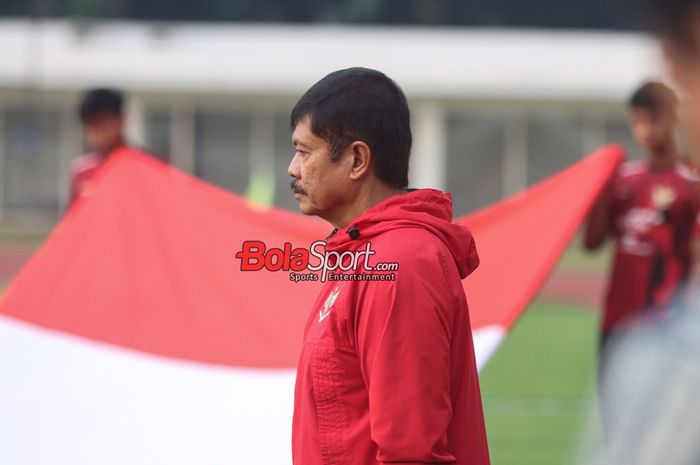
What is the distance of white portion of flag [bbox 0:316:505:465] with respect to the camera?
3762mm

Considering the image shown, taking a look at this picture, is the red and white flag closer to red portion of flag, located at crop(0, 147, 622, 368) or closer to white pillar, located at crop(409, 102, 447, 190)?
red portion of flag, located at crop(0, 147, 622, 368)

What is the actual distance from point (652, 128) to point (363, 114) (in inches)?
134

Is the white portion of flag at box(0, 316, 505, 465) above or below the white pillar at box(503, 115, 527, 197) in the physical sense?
above

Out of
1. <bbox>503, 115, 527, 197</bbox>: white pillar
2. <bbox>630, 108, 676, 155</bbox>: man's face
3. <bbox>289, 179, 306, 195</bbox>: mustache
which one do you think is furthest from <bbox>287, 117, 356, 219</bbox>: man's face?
<bbox>503, 115, 527, 197</bbox>: white pillar

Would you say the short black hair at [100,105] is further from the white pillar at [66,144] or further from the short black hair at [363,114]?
the white pillar at [66,144]

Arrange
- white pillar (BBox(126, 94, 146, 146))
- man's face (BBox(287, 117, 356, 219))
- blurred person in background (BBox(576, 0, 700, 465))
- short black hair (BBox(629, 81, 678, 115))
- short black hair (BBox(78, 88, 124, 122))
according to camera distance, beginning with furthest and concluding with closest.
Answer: white pillar (BBox(126, 94, 146, 146)) → short black hair (BBox(78, 88, 124, 122)) → short black hair (BBox(629, 81, 678, 115)) → man's face (BBox(287, 117, 356, 219)) → blurred person in background (BBox(576, 0, 700, 465))

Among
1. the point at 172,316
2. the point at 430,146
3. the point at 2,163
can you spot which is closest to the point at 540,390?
the point at 172,316

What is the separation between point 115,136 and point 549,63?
2123cm

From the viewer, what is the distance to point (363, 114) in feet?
7.72

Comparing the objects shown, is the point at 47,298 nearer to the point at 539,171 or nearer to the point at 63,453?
the point at 63,453

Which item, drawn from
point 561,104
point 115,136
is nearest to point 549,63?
point 561,104

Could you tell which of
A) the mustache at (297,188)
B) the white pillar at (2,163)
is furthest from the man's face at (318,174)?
the white pillar at (2,163)

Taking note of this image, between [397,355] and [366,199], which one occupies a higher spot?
[366,199]

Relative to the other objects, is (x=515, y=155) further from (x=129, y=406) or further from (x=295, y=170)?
(x=295, y=170)
